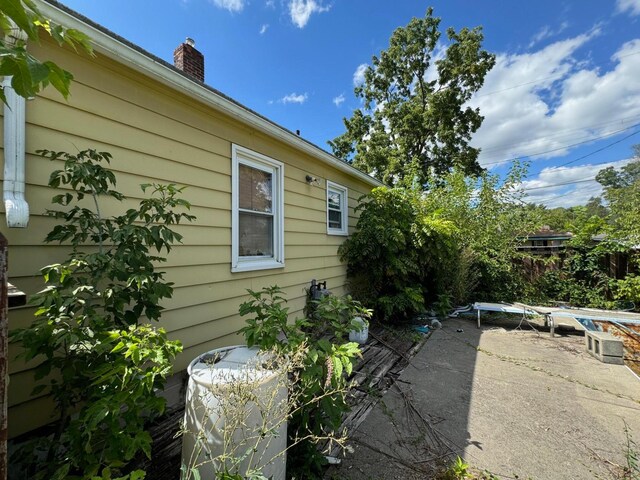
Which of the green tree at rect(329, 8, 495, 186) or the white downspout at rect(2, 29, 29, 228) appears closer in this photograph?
the white downspout at rect(2, 29, 29, 228)

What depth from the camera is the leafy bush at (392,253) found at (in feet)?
18.0

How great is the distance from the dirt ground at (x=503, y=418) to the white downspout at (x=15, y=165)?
8.96 feet

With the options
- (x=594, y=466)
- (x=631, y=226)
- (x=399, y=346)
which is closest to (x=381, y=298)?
(x=399, y=346)

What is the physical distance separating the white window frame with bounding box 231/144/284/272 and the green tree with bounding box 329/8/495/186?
445 inches

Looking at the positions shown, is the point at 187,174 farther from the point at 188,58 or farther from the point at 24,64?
the point at 188,58

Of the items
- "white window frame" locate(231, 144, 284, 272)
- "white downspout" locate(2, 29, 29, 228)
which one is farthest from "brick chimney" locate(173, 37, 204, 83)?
"white downspout" locate(2, 29, 29, 228)

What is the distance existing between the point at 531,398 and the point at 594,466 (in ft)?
3.36

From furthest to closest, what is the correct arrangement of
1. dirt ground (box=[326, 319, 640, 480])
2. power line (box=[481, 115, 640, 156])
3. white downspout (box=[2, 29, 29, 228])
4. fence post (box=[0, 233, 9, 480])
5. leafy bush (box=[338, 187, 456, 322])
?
1. power line (box=[481, 115, 640, 156])
2. leafy bush (box=[338, 187, 456, 322])
3. dirt ground (box=[326, 319, 640, 480])
4. white downspout (box=[2, 29, 29, 228])
5. fence post (box=[0, 233, 9, 480])

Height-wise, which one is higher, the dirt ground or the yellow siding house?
the yellow siding house

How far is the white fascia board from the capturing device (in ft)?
6.32

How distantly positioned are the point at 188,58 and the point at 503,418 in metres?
6.05

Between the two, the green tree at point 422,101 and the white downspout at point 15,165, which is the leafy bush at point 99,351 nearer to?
the white downspout at point 15,165

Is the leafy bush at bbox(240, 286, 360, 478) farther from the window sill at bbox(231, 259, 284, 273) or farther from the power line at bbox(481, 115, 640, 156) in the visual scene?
the power line at bbox(481, 115, 640, 156)

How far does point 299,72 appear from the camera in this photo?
1086 centimetres
